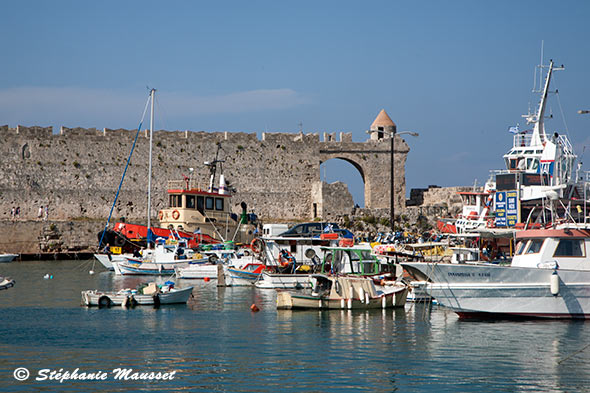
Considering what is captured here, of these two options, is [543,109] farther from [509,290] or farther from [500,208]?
[509,290]

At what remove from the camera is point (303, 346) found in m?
14.5

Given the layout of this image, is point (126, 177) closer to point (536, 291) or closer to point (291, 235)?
point (291, 235)

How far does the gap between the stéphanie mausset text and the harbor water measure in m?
0.04

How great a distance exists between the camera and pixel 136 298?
19688 mm

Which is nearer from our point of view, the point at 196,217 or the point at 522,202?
the point at 522,202

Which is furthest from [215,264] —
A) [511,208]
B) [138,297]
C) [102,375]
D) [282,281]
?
[102,375]

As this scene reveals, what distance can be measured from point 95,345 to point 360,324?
207 inches

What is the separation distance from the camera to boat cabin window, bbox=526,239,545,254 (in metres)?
17.1

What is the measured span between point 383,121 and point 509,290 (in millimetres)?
30993

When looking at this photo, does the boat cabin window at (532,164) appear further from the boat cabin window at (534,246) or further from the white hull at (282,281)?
the boat cabin window at (534,246)

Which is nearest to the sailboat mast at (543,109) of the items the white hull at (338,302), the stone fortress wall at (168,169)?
the white hull at (338,302)

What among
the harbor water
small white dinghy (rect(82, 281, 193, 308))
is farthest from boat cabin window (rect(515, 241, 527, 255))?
small white dinghy (rect(82, 281, 193, 308))

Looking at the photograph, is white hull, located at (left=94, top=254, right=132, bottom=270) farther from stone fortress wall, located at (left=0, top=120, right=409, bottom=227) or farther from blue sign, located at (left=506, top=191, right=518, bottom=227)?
blue sign, located at (left=506, top=191, right=518, bottom=227)

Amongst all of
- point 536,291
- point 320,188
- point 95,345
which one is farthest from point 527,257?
point 320,188
